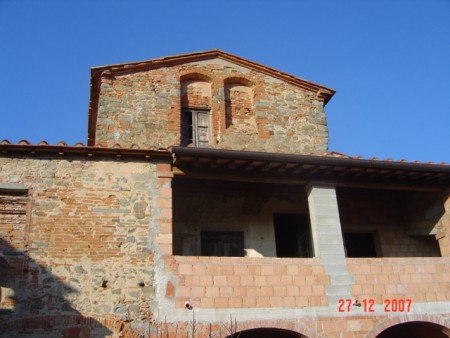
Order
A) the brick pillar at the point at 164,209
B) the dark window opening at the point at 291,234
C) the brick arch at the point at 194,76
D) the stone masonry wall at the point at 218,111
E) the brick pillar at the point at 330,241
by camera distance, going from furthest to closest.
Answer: the brick arch at the point at 194,76
the stone masonry wall at the point at 218,111
the dark window opening at the point at 291,234
the brick pillar at the point at 330,241
the brick pillar at the point at 164,209

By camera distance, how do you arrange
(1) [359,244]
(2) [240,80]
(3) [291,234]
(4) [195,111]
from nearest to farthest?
(3) [291,234]
(1) [359,244]
(4) [195,111]
(2) [240,80]

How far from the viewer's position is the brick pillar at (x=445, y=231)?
9.80 meters

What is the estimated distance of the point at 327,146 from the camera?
12.1 meters

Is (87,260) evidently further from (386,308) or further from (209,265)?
(386,308)

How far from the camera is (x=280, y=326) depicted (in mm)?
7961

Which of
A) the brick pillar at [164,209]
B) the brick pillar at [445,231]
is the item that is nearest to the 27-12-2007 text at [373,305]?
the brick pillar at [445,231]

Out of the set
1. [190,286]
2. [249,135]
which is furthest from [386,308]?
[249,135]

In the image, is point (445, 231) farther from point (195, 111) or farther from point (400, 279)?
point (195, 111)

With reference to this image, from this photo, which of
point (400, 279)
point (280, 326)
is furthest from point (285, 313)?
point (400, 279)

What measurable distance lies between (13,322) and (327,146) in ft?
26.3

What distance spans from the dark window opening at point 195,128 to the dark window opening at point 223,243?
250cm

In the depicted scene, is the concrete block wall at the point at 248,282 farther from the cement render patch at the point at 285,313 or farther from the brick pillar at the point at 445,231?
the brick pillar at the point at 445,231

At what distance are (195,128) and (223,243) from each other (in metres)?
3.19

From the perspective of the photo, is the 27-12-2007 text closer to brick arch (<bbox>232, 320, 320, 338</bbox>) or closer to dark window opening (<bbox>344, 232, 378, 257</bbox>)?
brick arch (<bbox>232, 320, 320, 338</bbox>)
